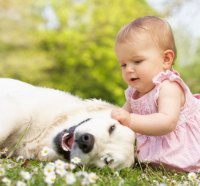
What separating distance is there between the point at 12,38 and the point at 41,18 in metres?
2.29

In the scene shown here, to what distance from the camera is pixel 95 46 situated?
2680 centimetres

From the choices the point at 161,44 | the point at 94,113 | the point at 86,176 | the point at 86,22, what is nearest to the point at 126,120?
the point at 94,113

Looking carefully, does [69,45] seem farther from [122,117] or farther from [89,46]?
[122,117]

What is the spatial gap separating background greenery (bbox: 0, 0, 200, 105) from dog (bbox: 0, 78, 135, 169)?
19799 mm

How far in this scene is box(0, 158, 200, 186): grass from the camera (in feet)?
9.75

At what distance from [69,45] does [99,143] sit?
2294 cm

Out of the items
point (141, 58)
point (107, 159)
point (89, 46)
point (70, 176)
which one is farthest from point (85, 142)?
point (89, 46)

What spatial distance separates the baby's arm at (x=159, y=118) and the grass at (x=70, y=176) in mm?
357

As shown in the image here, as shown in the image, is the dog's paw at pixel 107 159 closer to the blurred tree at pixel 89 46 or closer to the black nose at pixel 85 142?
the black nose at pixel 85 142

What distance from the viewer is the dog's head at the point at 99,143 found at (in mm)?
4055

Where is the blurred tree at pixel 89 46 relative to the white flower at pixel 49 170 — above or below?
above

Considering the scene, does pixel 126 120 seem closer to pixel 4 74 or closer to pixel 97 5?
pixel 4 74

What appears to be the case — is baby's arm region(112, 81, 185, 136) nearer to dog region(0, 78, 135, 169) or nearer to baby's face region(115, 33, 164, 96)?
dog region(0, 78, 135, 169)

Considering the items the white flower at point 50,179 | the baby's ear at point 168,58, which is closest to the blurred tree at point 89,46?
the baby's ear at point 168,58
